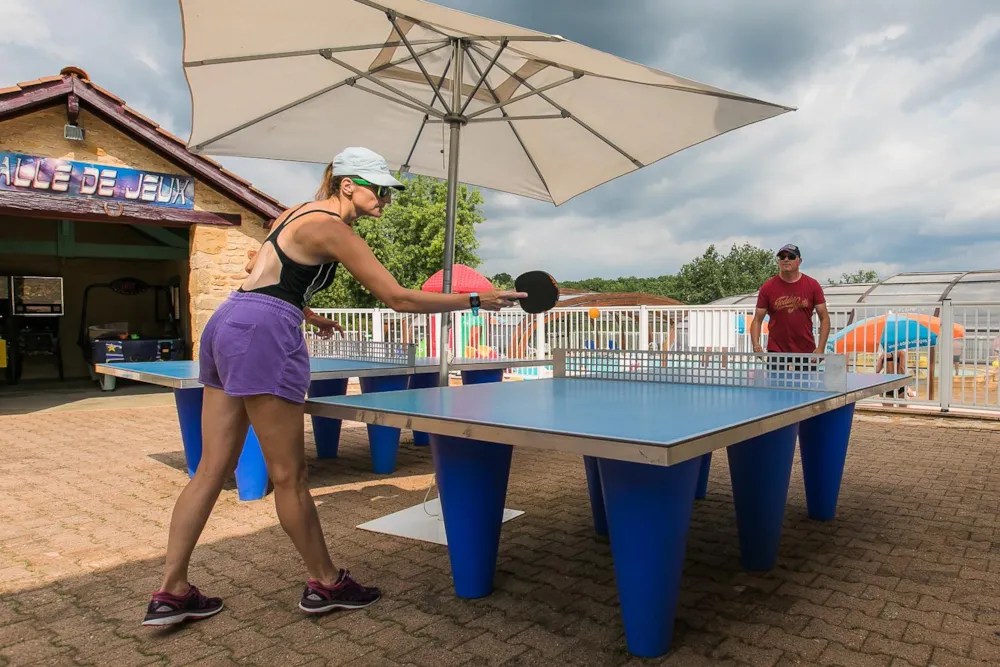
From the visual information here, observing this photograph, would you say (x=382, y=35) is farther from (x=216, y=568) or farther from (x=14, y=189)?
(x=14, y=189)

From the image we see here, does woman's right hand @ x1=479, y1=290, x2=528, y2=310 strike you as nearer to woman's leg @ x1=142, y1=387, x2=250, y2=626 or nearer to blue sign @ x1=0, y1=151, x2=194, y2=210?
woman's leg @ x1=142, y1=387, x2=250, y2=626

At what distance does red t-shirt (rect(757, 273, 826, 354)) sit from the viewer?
18.1 feet

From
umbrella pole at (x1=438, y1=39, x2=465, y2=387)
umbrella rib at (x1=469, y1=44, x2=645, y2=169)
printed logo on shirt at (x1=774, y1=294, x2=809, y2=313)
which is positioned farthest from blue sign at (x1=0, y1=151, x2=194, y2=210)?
printed logo on shirt at (x1=774, y1=294, x2=809, y2=313)

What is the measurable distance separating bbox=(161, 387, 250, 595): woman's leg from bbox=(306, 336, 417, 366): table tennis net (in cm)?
243

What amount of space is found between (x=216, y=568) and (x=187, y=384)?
140cm

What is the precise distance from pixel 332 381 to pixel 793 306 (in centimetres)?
400

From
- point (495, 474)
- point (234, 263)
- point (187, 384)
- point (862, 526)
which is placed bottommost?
point (862, 526)

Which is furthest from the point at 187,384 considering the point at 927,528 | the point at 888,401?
the point at 888,401

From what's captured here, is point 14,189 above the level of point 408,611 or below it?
above

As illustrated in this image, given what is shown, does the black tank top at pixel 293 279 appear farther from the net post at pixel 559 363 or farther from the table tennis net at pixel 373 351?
the table tennis net at pixel 373 351

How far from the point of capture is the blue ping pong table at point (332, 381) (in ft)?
16.0

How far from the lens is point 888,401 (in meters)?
9.66

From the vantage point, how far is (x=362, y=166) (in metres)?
2.85

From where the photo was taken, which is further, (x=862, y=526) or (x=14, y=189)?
(x=14, y=189)
